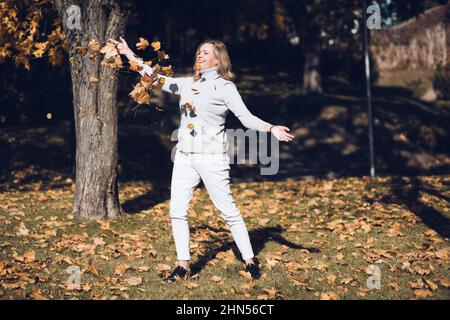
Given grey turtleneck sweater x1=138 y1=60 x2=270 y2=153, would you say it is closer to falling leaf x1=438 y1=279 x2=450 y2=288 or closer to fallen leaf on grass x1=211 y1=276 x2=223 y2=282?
fallen leaf on grass x1=211 y1=276 x2=223 y2=282

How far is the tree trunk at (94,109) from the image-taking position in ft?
28.2

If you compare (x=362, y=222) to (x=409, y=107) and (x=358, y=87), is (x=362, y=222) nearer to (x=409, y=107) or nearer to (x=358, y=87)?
(x=409, y=107)

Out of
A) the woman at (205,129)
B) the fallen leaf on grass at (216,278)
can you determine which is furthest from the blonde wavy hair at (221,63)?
the fallen leaf on grass at (216,278)

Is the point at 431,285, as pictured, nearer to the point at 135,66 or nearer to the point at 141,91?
the point at 141,91

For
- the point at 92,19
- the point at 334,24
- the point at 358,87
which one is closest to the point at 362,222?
the point at 92,19

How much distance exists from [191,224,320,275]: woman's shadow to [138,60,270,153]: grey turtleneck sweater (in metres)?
1.42

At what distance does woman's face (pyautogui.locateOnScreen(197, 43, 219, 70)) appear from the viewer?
19.5ft

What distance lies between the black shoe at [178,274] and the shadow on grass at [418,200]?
359 cm

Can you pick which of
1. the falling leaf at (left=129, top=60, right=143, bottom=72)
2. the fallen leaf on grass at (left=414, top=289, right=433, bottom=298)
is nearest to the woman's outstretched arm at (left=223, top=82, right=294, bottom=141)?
the falling leaf at (left=129, top=60, right=143, bottom=72)

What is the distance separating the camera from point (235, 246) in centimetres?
767

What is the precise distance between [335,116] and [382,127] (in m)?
1.69

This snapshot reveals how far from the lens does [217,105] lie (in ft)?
19.5

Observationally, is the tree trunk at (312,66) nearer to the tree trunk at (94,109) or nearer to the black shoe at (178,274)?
the tree trunk at (94,109)

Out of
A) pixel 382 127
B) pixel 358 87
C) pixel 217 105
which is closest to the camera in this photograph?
pixel 217 105
